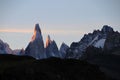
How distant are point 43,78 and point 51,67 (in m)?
14.2

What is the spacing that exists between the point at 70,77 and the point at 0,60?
97.0ft

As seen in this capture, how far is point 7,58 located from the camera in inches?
7062

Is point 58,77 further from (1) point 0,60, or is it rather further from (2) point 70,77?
(1) point 0,60

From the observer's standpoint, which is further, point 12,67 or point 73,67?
point 73,67

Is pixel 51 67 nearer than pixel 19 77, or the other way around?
pixel 19 77

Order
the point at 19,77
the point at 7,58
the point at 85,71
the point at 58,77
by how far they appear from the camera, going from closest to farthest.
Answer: the point at 19,77, the point at 58,77, the point at 85,71, the point at 7,58

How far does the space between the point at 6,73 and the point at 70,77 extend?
2583 centimetres

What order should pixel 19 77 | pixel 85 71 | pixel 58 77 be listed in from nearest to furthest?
pixel 19 77 < pixel 58 77 < pixel 85 71

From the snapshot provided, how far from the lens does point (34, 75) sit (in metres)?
143

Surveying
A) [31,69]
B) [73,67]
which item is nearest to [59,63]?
[73,67]

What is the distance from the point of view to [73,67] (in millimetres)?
163875

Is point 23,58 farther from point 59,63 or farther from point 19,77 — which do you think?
point 19,77

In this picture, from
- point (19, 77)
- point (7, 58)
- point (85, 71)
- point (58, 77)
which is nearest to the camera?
point (19, 77)

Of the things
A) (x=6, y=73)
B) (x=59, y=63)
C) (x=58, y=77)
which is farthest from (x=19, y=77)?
(x=59, y=63)
